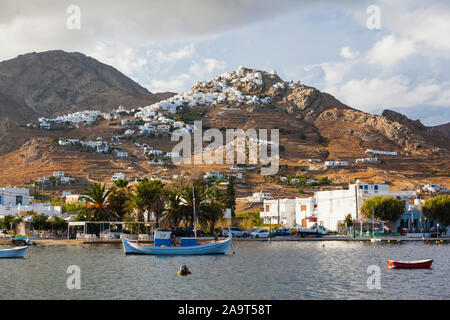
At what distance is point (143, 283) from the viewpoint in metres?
33.9

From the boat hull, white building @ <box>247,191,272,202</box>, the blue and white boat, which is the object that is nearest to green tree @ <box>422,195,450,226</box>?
the blue and white boat

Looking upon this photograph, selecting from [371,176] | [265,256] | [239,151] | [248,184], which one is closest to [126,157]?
[239,151]

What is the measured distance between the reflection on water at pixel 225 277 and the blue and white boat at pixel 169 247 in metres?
0.96

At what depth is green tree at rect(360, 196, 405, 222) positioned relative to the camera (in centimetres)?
8050

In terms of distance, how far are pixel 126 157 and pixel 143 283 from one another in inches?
5473

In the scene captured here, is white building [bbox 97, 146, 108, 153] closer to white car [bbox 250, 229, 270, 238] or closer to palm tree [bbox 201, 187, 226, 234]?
palm tree [bbox 201, 187, 226, 234]

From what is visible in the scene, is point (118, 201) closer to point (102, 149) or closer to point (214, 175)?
point (214, 175)

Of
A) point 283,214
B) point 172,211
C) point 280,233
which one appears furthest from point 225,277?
point 283,214

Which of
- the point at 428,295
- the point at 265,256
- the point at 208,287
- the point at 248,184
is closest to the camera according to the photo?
the point at 428,295

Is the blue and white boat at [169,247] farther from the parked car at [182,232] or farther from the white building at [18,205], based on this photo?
the white building at [18,205]

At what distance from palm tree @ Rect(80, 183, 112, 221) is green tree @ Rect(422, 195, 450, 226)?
4883 centimetres

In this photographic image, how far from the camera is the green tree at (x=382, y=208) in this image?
264 feet

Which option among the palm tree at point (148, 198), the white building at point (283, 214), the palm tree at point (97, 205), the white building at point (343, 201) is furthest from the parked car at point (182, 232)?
the white building at point (283, 214)
